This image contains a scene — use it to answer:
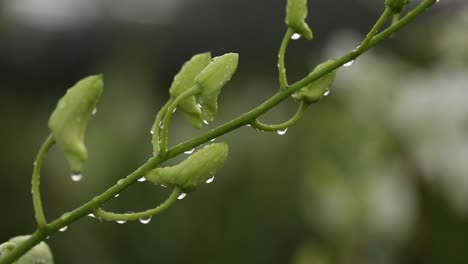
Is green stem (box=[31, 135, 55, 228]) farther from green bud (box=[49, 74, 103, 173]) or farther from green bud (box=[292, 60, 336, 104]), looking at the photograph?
green bud (box=[292, 60, 336, 104])

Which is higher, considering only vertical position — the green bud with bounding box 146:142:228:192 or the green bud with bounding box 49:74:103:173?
the green bud with bounding box 49:74:103:173

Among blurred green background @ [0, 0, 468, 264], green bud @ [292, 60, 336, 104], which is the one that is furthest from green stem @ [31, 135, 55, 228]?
blurred green background @ [0, 0, 468, 264]

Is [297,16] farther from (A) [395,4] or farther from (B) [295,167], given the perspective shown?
(B) [295,167]

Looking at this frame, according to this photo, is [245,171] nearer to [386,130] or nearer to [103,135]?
[103,135]

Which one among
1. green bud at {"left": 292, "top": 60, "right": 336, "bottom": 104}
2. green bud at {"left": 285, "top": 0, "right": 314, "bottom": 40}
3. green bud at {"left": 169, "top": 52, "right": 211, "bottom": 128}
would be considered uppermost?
green bud at {"left": 285, "top": 0, "right": 314, "bottom": 40}

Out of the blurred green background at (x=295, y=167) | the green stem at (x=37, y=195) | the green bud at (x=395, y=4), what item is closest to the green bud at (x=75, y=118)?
the green stem at (x=37, y=195)

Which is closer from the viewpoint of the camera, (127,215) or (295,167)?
(127,215)

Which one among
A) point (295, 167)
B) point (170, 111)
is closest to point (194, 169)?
point (170, 111)
